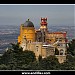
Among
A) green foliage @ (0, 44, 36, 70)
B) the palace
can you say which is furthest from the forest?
the palace

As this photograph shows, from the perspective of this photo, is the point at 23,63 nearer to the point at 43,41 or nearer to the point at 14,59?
the point at 14,59

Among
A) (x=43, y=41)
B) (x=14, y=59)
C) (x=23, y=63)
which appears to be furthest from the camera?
(x=43, y=41)

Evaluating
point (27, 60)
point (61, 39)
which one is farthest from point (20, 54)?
point (61, 39)

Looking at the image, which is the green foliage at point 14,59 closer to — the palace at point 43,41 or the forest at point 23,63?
the forest at point 23,63

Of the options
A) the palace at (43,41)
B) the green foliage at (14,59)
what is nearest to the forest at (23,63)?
the green foliage at (14,59)

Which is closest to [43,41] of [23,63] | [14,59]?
[14,59]

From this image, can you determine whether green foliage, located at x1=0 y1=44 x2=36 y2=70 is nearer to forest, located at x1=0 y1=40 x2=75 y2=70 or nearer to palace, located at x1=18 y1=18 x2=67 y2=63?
forest, located at x1=0 y1=40 x2=75 y2=70

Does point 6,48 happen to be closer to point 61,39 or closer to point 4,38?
point 4,38

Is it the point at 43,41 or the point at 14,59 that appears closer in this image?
the point at 14,59

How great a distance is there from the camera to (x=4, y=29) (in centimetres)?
596

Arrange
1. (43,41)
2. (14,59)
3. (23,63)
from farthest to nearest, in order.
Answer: (43,41), (14,59), (23,63)

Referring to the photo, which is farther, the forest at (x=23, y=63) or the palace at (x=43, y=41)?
the palace at (x=43, y=41)

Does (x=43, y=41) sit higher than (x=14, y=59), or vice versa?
(x=43, y=41)
